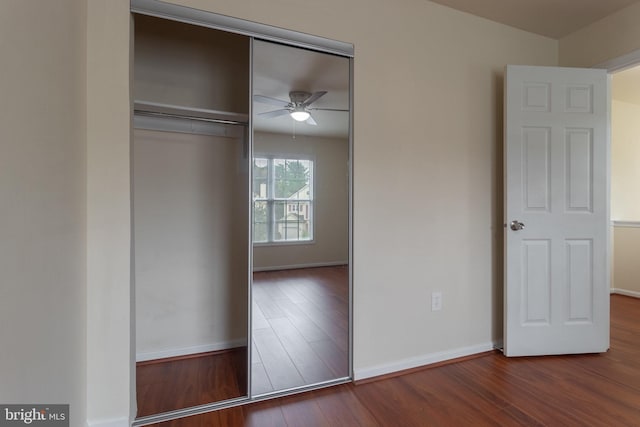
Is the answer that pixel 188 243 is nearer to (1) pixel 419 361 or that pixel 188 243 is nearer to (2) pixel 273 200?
(2) pixel 273 200

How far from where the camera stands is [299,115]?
1.99m

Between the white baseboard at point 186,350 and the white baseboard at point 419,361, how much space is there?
1.07 metres

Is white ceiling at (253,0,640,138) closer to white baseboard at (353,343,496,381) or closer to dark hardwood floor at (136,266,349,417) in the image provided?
dark hardwood floor at (136,266,349,417)

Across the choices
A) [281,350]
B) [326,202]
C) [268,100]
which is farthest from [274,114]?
[281,350]

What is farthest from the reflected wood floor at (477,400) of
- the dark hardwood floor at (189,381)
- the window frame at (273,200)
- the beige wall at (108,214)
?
the window frame at (273,200)

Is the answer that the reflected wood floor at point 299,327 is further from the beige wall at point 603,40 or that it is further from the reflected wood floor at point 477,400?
the beige wall at point 603,40

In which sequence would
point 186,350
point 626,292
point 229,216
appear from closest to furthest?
point 186,350 < point 229,216 < point 626,292

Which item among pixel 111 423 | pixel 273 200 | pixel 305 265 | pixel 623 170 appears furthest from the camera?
pixel 623 170

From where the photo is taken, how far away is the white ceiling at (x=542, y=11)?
2236mm

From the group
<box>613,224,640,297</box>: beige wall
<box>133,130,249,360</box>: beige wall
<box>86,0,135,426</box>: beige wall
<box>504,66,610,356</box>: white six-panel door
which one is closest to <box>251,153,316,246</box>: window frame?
<box>133,130,249,360</box>: beige wall

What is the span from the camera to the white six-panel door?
92.4 inches

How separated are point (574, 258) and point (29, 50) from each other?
10.8 feet

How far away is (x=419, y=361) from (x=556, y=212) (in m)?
1.55

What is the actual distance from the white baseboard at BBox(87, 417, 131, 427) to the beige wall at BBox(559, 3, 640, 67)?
4.03 meters
